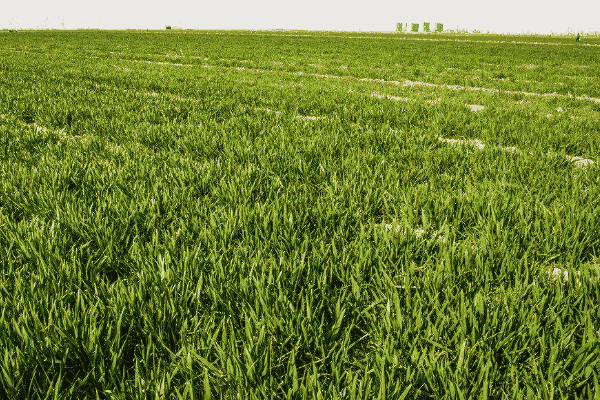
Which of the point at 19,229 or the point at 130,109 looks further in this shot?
the point at 130,109

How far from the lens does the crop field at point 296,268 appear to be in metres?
1.21

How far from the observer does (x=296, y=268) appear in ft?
5.69

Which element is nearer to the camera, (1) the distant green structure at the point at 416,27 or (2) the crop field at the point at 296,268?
(2) the crop field at the point at 296,268

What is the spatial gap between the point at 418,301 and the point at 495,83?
11122 mm

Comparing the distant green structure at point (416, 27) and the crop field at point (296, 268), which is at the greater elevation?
the distant green structure at point (416, 27)

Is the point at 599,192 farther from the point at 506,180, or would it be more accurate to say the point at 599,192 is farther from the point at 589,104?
the point at 589,104

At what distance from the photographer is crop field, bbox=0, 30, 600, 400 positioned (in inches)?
47.8

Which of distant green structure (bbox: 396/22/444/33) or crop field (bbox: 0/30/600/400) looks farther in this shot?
distant green structure (bbox: 396/22/444/33)

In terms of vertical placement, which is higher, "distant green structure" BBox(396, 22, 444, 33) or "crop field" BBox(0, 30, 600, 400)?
"distant green structure" BBox(396, 22, 444, 33)

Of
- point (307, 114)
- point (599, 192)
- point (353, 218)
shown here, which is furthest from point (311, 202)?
point (307, 114)

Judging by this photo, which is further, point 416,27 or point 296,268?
point 416,27

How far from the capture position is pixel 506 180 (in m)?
3.17

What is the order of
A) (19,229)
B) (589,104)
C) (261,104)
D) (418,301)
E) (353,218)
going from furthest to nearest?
(589,104)
(261,104)
(353,218)
(19,229)
(418,301)

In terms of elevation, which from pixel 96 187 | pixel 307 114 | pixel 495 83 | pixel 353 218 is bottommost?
pixel 353 218
